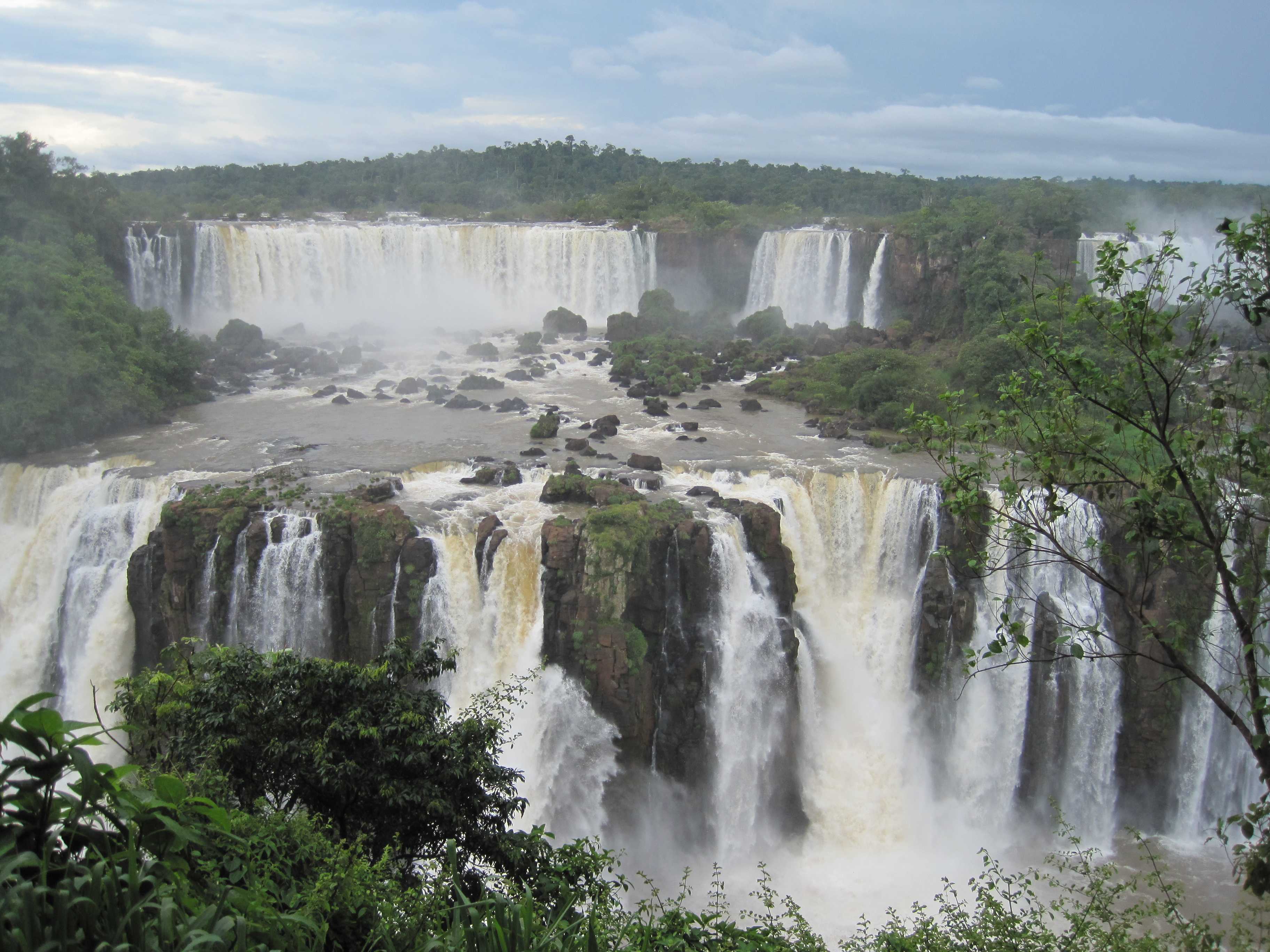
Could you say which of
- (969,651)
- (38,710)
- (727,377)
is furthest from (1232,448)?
(727,377)

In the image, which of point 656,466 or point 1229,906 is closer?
point 1229,906

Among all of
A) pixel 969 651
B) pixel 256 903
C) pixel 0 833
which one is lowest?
pixel 256 903

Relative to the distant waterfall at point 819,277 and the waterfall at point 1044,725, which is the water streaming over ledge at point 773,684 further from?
the distant waterfall at point 819,277

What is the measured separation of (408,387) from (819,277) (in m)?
20.3

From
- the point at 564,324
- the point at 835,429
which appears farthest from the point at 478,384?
the point at 835,429

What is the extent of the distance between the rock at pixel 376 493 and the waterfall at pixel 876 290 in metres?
26.6

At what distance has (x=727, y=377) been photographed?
34.1m

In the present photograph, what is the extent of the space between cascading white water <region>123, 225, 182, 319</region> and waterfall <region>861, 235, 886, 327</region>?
29.7m

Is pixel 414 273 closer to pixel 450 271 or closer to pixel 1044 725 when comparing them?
pixel 450 271

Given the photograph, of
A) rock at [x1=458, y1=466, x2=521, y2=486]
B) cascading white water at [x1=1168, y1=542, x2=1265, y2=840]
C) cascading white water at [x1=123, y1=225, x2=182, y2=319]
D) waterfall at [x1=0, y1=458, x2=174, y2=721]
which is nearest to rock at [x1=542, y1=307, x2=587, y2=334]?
cascading white water at [x1=123, y1=225, x2=182, y2=319]

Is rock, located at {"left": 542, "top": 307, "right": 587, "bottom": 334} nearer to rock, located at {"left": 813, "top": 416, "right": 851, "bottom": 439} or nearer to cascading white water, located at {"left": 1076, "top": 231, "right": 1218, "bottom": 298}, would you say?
rock, located at {"left": 813, "top": 416, "right": 851, "bottom": 439}

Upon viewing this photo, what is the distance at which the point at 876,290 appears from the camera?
42.1 m

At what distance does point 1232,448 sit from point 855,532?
1473cm

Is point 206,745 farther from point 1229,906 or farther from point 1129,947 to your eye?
point 1229,906
